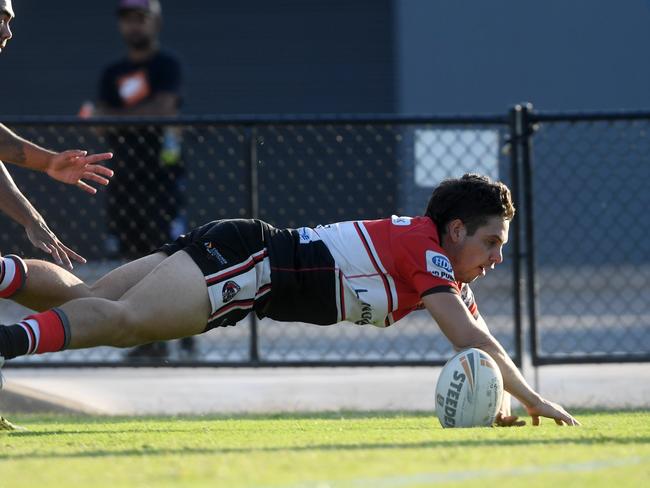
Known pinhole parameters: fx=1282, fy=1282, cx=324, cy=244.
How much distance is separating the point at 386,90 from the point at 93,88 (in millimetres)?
4001

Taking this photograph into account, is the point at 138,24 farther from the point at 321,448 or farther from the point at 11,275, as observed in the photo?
the point at 321,448

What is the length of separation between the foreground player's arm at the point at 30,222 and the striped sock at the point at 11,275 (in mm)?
117

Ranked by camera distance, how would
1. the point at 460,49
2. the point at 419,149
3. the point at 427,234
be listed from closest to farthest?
the point at 427,234, the point at 419,149, the point at 460,49

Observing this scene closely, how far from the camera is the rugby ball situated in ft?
16.7

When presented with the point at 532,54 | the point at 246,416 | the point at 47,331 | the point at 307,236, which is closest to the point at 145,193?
the point at 246,416

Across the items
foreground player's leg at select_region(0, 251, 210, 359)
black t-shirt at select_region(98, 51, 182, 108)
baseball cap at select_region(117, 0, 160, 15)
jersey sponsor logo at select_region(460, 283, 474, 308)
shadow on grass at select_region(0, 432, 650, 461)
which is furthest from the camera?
baseball cap at select_region(117, 0, 160, 15)

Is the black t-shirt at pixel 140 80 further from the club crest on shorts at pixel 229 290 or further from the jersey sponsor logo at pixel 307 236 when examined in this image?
the club crest on shorts at pixel 229 290

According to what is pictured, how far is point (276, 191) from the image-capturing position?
9.51 m

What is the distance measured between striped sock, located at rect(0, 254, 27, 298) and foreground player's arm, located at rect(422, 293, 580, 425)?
1.75 m

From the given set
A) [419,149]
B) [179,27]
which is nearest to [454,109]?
[179,27]

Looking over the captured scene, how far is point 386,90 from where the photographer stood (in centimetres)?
1725

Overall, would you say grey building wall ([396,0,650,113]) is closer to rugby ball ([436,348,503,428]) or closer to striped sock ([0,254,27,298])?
striped sock ([0,254,27,298])

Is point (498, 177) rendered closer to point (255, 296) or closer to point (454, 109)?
point (255, 296)

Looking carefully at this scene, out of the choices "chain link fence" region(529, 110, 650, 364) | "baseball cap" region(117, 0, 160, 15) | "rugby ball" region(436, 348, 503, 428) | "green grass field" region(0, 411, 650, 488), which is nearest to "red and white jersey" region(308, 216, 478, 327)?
"rugby ball" region(436, 348, 503, 428)
